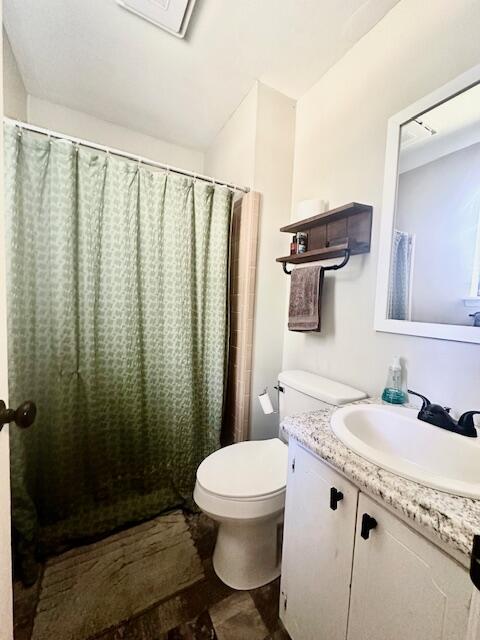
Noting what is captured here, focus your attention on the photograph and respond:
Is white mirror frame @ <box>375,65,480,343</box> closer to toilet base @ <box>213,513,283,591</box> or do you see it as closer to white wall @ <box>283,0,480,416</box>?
white wall @ <box>283,0,480,416</box>

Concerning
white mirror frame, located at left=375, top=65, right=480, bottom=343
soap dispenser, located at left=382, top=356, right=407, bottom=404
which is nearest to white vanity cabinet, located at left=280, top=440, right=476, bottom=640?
soap dispenser, located at left=382, top=356, right=407, bottom=404

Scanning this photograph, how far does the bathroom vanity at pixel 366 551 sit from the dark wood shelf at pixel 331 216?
854mm

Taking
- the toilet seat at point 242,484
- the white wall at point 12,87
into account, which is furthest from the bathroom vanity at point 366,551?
the white wall at point 12,87

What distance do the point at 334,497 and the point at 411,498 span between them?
0.23 metres

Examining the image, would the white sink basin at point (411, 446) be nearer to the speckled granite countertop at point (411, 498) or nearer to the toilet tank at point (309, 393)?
the speckled granite countertop at point (411, 498)

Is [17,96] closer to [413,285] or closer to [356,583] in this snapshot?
[413,285]

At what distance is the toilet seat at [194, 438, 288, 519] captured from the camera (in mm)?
1015

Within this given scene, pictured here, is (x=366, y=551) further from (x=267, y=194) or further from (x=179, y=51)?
(x=179, y=51)

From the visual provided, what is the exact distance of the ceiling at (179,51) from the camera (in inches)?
43.8

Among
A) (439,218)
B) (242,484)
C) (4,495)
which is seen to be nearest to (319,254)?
(439,218)

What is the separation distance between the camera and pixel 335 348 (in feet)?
4.36

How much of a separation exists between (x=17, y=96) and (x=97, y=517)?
224cm

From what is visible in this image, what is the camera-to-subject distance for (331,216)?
1.24 meters

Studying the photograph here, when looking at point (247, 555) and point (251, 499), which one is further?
point (247, 555)
